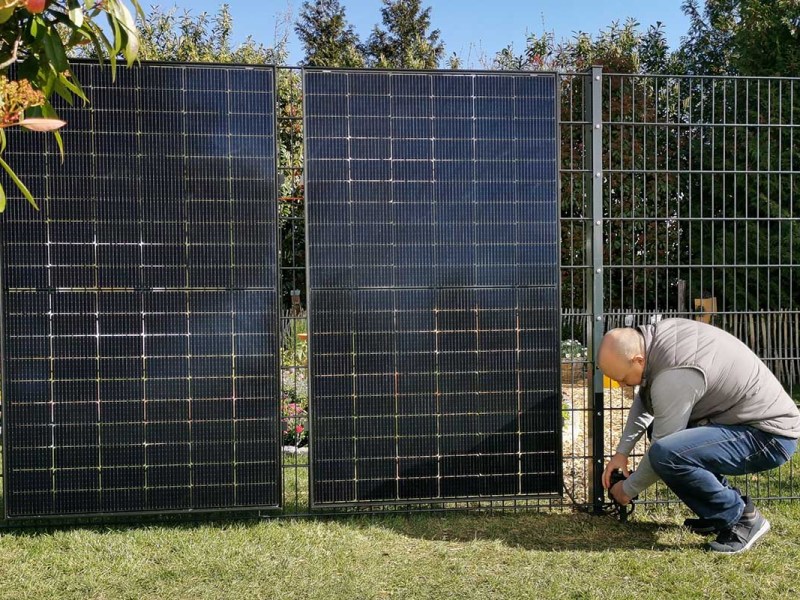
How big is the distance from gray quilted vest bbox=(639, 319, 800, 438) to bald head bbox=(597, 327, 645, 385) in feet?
0.17

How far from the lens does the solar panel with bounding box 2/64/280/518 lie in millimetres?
4930

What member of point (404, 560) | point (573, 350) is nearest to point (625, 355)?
point (404, 560)

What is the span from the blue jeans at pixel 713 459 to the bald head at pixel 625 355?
0.42 metres

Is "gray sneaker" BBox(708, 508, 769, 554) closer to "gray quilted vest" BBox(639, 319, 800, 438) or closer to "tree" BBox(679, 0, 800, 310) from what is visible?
→ "gray quilted vest" BBox(639, 319, 800, 438)

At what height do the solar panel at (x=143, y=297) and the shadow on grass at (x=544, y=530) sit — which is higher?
A: the solar panel at (x=143, y=297)

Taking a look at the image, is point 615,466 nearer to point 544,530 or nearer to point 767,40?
point 544,530

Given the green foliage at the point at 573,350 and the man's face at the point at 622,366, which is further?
the green foliage at the point at 573,350

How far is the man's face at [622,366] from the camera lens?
4.69 meters

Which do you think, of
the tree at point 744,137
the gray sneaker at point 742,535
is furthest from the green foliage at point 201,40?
the gray sneaker at point 742,535

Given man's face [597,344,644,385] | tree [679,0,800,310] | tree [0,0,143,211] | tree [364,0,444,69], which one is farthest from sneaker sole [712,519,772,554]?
tree [364,0,444,69]

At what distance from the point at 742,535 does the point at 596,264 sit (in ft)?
6.29

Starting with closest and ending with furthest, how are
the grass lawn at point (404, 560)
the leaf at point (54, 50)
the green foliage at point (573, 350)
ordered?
1. the leaf at point (54, 50)
2. the grass lawn at point (404, 560)
3. the green foliage at point (573, 350)

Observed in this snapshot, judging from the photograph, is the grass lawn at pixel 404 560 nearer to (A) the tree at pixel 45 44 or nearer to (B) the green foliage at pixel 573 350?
(B) the green foliage at pixel 573 350

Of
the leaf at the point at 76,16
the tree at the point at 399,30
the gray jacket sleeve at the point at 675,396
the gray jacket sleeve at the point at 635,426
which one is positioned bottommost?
the gray jacket sleeve at the point at 635,426
